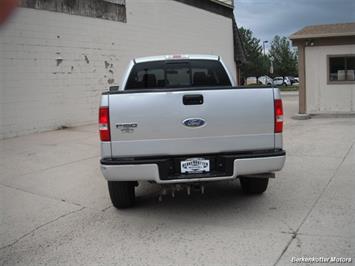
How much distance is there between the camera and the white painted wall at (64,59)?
12391 mm

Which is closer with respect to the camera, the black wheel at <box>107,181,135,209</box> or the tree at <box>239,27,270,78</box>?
the black wheel at <box>107,181,135,209</box>

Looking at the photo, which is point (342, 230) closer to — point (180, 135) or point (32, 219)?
point (180, 135)

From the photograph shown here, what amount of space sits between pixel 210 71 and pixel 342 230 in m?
3.14

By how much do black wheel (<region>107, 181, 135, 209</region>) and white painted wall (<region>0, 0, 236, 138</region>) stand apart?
5878mm

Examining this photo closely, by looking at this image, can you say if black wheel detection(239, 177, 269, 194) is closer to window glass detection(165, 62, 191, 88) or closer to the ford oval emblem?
the ford oval emblem

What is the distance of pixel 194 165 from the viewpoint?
493 cm

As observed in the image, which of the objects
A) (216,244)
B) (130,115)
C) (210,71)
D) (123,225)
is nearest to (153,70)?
(210,71)

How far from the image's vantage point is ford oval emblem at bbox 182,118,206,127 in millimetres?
4879

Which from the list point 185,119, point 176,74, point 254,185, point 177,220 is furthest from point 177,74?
point 177,220

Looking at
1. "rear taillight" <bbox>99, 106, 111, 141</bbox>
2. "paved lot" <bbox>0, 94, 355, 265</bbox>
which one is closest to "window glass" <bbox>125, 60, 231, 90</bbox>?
"paved lot" <bbox>0, 94, 355, 265</bbox>

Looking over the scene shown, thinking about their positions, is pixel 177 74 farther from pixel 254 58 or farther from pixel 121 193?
pixel 254 58

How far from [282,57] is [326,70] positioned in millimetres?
60112

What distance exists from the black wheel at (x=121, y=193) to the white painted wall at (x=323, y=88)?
12.0 m

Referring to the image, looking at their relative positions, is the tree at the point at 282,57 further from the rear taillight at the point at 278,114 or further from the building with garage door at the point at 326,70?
the rear taillight at the point at 278,114
